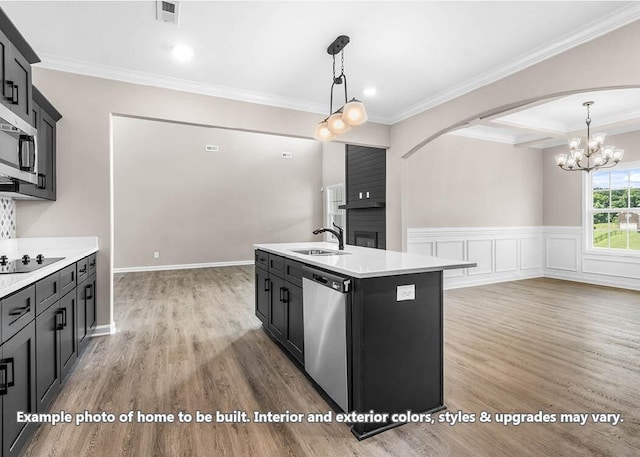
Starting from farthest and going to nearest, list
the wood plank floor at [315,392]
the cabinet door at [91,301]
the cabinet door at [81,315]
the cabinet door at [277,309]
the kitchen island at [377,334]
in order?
1. the cabinet door at [91,301]
2. the cabinet door at [277,309]
3. the cabinet door at [81,315]
4. the kitchen island at [377,334]
5. the wood plank floor at [315,392]

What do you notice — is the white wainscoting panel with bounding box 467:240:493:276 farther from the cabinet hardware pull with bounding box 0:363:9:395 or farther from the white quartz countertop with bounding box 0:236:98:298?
the cabinet hardware pull with bounding box 0:363:9:395

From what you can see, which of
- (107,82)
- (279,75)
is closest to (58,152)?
(107,82)

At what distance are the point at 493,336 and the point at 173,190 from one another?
7.22 meters

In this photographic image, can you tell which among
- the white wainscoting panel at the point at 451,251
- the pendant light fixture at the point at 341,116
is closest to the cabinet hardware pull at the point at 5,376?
the pendant light fixture at the point at 341,116

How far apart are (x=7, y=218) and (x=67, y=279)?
1237mm

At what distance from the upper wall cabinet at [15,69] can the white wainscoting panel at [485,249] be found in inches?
182

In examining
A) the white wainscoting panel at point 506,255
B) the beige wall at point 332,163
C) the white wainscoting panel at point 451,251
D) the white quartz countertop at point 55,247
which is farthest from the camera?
the beige wall at point 332,163

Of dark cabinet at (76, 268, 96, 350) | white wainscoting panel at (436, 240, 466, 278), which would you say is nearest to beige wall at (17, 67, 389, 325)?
dark cabinet at (76, 268, 96, 350)

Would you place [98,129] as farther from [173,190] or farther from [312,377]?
[173,190]

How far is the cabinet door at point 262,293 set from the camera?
335 cm

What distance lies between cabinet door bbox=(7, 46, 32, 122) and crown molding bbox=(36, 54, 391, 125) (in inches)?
43.8

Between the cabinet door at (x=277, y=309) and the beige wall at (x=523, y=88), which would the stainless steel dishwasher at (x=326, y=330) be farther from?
the beige wall at (x=523, y=88)

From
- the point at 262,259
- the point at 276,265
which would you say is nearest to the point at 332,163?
the point at 262,259

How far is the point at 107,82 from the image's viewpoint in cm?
347
